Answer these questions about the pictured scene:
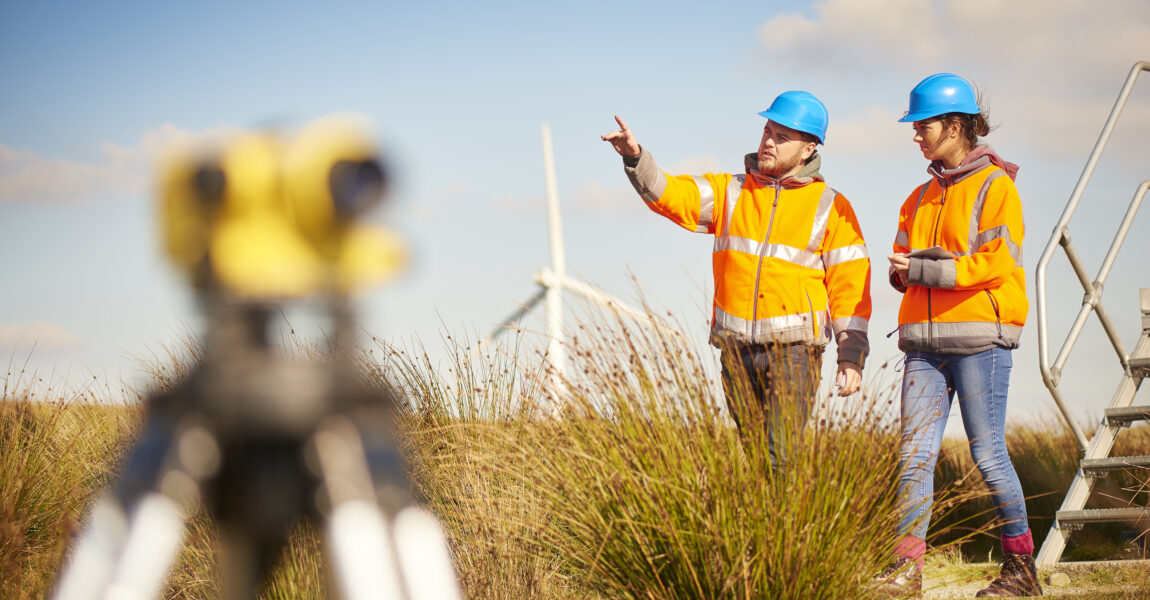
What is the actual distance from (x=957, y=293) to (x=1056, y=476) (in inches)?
151

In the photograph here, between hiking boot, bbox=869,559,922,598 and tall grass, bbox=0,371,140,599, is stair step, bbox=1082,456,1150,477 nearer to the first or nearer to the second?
hiking boot, bbox=869,559,922,598

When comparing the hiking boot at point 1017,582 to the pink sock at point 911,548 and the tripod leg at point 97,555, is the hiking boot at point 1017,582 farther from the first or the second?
the tripod leg at point 97,555

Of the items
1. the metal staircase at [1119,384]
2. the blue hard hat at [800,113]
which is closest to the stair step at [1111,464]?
the metal staircase at [1119,384]

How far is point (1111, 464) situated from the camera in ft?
15.5

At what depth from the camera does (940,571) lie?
17.0 feet

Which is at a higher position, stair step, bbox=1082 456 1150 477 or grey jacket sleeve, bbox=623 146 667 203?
grey jacket sleeve, bbox=623 146 667 203

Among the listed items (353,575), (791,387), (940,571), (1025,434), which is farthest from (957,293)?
(1025,434)

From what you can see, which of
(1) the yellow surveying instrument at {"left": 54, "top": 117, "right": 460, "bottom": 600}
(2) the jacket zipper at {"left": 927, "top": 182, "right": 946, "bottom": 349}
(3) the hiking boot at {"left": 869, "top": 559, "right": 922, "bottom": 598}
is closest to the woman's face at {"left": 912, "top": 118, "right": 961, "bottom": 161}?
(2) the jacket zipper at {"left": 927, "top": 182, "right": 946, "bottom": 349}

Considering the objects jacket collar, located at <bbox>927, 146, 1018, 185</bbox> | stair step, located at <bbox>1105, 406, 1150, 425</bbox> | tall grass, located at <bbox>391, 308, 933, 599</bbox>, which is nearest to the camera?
tall grass, located at <bbox>391, 308, 933, 599</bbox>

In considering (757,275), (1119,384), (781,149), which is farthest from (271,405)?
(1119,384)

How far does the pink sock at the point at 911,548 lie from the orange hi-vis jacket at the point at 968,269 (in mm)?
929

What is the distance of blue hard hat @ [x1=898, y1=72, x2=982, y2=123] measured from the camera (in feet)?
13.1

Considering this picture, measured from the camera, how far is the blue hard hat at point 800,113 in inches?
150

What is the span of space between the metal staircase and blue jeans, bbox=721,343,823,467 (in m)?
1.66
